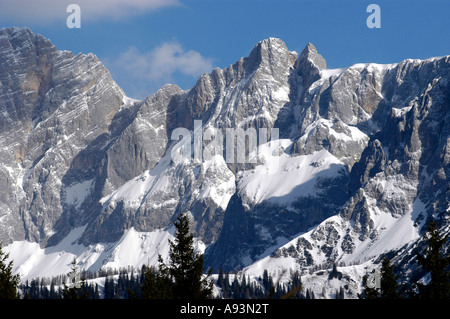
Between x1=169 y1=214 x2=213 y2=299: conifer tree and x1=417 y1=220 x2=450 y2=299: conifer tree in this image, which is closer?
x1=169 y1=214 x2=213 y2=299: conifer tree

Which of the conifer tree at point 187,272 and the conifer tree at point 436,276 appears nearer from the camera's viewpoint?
the conifer tree at point 187,272

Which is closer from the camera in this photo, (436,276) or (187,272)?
(187,272)
